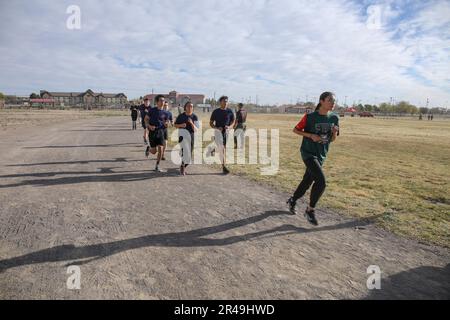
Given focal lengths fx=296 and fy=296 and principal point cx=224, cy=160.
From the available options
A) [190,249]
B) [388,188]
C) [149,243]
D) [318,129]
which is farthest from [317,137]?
[388,188]

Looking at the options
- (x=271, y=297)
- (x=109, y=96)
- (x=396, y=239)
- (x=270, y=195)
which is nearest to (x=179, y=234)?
(x=271, y=297)

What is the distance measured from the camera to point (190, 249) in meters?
3.79

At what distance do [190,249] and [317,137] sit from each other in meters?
Result: 2.63

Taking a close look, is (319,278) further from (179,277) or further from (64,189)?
(64,189)

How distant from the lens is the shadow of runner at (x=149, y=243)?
134 inches

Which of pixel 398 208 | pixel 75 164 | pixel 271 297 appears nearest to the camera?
pixel 271 297

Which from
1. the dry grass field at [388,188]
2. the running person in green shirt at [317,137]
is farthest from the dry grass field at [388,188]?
the running person in green shirt at [317,137]

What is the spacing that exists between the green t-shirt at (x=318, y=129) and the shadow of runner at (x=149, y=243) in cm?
121

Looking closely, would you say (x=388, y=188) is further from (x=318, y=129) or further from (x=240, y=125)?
(x=240, y=125)

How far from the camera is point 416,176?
29.4 ft

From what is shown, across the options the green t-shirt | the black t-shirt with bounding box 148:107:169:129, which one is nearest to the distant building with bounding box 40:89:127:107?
the black t-shirt with bounding box 148:107:169:129

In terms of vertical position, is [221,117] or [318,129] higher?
[221,117]

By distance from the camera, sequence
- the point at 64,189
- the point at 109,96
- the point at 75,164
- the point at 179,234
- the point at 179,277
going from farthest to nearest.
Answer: the point at 109,96 → the point at 75,164 → the point at 64,189 → the point at 179,234 → the point at 179,277
